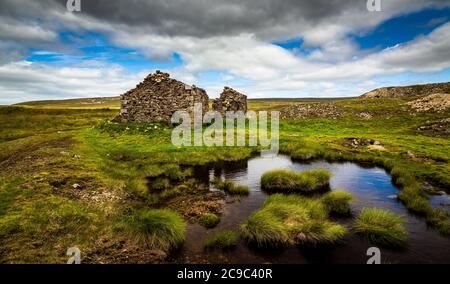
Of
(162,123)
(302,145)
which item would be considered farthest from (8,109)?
(302,145)

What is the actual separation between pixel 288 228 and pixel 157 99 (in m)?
30.9

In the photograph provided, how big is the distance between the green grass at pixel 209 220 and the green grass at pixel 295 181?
569 cm

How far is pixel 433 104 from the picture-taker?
2069 inches

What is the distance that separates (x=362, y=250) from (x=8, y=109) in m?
71.9

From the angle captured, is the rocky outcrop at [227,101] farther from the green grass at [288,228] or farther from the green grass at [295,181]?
the green grass at [288,228]

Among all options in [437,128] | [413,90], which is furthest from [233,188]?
[413,90]

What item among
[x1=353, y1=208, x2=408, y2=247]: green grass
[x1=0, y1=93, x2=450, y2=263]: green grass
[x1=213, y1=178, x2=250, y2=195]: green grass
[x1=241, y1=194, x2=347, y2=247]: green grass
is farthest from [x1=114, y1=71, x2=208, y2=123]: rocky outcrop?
[x1=353, y1=208, x2=408, y2=247]: green grass

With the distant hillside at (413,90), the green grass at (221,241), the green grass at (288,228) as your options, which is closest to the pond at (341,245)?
the green grass at (221,241)

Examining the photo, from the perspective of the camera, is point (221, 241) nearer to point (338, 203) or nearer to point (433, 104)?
point (338, 203)

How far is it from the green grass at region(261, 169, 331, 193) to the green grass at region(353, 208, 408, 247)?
530 centimetres

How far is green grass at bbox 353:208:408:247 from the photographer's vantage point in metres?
11.4

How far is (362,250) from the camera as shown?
11023mm

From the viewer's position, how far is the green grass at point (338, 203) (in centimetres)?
1447
